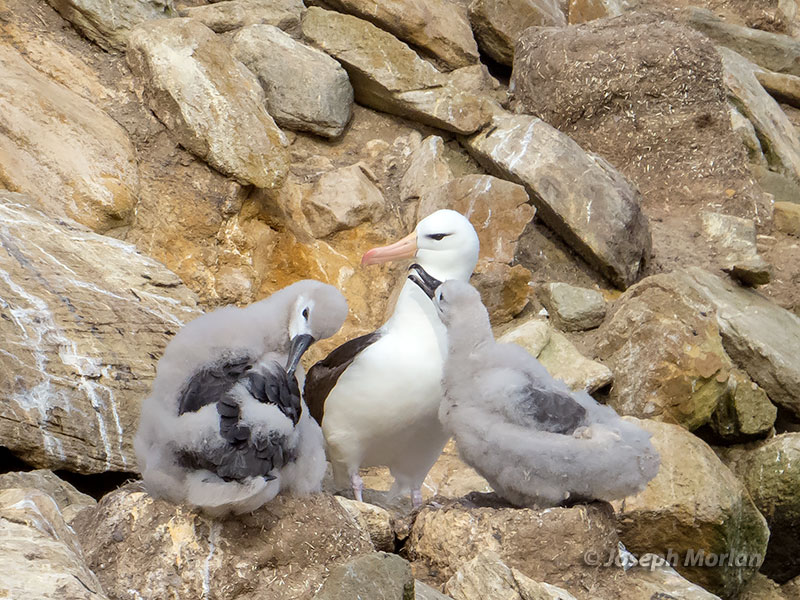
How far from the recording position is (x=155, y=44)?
24.0ft

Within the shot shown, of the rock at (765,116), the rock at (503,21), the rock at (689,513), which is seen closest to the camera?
the rock at (689,513)

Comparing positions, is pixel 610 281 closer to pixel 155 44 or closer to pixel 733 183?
pixel 733 183

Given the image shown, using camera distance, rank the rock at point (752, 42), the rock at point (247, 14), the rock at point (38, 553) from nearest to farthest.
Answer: the rock at point (38, 553) → the rock at point (247, 14) → the rock at point (752, 42)

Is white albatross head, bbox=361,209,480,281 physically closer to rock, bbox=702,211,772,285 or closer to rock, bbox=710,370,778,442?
rock, bbox=710,370,778,442

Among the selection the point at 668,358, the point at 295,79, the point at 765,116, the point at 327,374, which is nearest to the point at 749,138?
the point at 765,116

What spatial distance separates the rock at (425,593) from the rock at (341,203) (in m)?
4.61

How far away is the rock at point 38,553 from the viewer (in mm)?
2568

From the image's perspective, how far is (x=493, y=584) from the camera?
3562 millimetres

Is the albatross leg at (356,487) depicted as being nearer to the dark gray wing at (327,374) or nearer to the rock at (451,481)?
the dark gray wing at (327,374)

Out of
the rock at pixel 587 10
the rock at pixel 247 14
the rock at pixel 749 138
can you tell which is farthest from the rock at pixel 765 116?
the rock at pixel 247 14

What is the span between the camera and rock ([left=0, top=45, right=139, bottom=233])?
248 inches

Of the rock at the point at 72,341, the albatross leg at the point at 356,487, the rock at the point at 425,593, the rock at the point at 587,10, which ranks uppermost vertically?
the rock at the point at 587,10

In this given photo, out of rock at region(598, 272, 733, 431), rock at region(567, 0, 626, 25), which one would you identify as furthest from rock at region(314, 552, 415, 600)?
rock at region(567, 0, 626, 25)

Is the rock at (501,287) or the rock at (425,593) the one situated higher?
the rock at (425,593)
